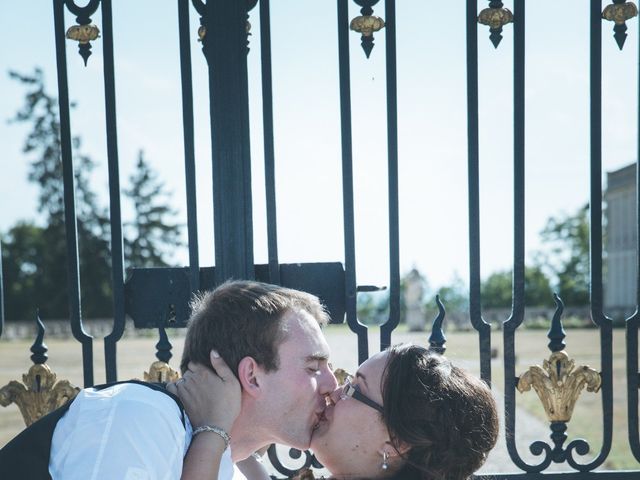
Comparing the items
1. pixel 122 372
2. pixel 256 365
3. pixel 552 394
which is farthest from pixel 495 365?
pixel 256 365

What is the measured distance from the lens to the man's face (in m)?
2.82

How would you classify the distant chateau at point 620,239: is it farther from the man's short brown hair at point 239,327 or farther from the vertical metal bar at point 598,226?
the man's short brown hair at point 239,327

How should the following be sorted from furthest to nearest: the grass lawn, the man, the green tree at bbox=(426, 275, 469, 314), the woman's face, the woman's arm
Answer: the green tree at bbox=(426, 275, 469, 314) < the grass lawn < the woman's face < the woman's arm < the man

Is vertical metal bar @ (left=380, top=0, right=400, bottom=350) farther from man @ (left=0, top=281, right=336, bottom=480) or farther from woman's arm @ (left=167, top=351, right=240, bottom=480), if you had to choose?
woman's arm @ (left=167, top=351, right=240, bottom=480)

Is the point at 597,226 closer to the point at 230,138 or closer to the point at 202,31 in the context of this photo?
the point at 230,138

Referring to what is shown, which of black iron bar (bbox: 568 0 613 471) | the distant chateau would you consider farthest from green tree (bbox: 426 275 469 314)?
black iron bar (bbox: 568 0 613 471)

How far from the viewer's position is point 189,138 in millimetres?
3453

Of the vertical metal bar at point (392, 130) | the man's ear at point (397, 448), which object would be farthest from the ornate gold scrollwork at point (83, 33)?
the man's ear at point (397, 448)

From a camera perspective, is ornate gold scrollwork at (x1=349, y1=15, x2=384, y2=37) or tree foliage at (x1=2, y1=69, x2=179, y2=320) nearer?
ornate gold scrollwork at (x1=349, y1=15, x2=384, y2=37)

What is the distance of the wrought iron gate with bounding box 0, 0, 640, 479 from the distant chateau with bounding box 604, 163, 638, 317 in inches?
1701

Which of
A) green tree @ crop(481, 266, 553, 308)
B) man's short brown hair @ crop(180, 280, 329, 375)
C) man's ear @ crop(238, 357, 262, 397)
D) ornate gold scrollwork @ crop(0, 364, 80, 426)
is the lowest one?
green tree @ crop(481, 266, 553, 308)

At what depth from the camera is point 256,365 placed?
2.77 meters

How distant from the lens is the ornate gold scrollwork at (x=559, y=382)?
3.46 metres

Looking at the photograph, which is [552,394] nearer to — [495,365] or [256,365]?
[256,365]
